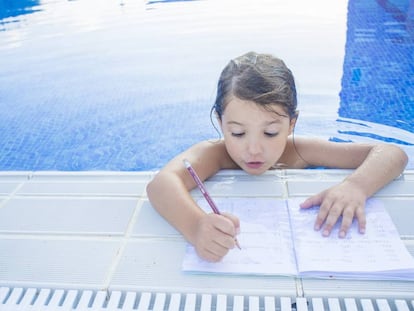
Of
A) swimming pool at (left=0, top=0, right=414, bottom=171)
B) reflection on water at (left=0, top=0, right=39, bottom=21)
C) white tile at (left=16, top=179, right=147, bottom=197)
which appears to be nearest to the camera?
white tile at (left=16, top=179, right=147, bottom=197)

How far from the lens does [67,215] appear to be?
5.03 ft

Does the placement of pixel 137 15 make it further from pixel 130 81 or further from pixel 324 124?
pixel 324 124

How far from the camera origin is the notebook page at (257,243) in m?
1.20

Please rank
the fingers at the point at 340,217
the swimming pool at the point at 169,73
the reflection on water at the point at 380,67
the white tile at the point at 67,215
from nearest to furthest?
1. the fingers at the point at 340,217
2. the white tile at the point at 67,215
3. the swimming pool at the point at 169,73
4. the reflection on water at the point at 380,67

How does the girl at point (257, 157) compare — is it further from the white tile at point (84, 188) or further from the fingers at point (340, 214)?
the white tile at point (84, 188)

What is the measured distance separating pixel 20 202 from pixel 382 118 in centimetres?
276

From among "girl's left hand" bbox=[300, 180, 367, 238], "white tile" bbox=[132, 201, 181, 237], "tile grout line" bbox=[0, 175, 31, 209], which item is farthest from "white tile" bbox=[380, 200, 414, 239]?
"tile grout line" bbox=[0, 175, 31, 209]

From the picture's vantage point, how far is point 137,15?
6750 mm

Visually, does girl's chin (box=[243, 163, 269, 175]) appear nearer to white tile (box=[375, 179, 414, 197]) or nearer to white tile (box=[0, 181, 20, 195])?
white tile (box=[375, 179, 414, 197])

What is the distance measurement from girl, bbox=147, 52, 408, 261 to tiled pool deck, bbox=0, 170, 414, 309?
69 mm

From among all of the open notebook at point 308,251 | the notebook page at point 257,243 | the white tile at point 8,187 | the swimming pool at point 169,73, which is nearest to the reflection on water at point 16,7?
the swimming pool at point 169,73

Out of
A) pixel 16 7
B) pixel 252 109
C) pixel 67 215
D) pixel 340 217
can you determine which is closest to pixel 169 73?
pixel 252 109

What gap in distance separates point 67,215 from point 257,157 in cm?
72

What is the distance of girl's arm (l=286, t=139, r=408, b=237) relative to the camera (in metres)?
1.37
